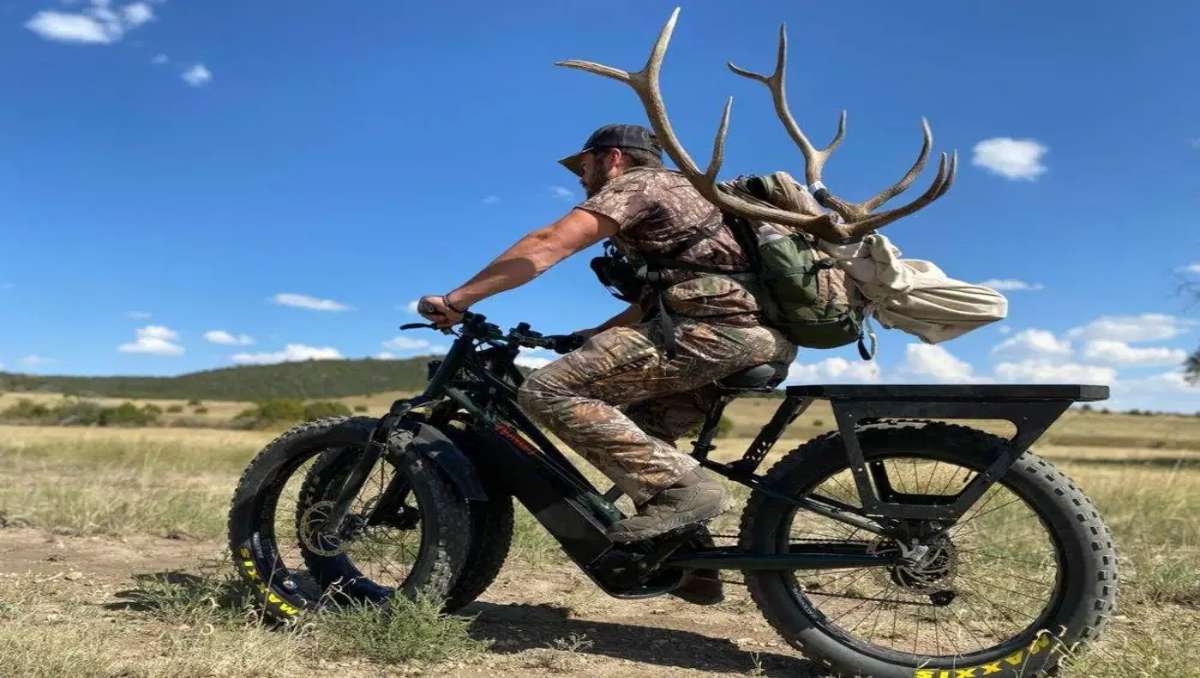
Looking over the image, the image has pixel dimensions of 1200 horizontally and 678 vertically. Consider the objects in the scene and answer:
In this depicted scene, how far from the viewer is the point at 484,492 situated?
169 inches

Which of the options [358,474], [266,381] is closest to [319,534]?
[358,474]

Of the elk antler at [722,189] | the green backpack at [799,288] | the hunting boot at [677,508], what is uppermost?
the elk antler at [722,189]

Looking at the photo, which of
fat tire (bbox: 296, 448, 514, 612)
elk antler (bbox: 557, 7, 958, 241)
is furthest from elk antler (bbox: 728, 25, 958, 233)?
fat tire (bbox: 296, 448, 514, 612)

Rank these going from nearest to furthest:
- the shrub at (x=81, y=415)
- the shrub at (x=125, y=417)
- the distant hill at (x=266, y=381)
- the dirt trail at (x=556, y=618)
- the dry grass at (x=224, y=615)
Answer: the dry grass at (x=224, y=615) < the dirt trail at (x=556, y=618) < the shrub at (x=81, y=415) < the shrub at (x=125, y=417) < the distant hill at (x=266, y=381)

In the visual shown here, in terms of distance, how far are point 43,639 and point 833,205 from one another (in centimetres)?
381

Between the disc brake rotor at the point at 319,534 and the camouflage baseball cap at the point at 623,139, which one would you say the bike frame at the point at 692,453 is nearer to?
the disc brake rotor at the point at 319,534

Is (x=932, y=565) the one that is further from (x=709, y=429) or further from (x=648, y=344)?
(x=648, y=344)

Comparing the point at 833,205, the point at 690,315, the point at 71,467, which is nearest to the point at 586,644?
the point at 690,315

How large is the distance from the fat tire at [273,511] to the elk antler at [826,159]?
2.22 m

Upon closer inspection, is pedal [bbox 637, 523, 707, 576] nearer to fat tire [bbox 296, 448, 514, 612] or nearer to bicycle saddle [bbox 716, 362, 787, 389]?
bicycle saddle [bbox 716, 362, 787, 389]

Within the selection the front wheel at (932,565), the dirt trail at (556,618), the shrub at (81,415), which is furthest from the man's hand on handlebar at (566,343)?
the shrub at (81,415)

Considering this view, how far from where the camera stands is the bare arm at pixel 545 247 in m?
3.89

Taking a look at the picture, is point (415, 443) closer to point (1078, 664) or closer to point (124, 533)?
point (1078, 664)

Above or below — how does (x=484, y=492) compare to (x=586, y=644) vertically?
above
